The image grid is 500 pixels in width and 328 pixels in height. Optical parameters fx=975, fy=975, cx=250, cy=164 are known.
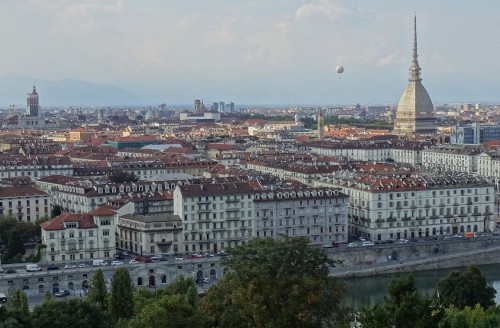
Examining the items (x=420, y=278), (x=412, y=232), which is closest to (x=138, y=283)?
(x=420, y=278)

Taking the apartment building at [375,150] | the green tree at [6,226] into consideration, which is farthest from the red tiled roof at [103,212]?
the apartment building at [375,150]

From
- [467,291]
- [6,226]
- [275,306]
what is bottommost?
[467,291]

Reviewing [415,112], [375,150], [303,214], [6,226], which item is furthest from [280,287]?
[415,112]

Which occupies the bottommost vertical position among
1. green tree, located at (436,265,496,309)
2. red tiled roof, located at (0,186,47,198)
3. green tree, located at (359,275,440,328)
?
green tree, located at (436,265,496,309)

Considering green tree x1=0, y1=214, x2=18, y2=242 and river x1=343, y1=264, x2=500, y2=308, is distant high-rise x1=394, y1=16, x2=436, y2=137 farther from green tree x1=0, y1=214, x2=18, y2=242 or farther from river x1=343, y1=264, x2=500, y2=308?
green tree x1=0, y1=214, x2=18, y2=242

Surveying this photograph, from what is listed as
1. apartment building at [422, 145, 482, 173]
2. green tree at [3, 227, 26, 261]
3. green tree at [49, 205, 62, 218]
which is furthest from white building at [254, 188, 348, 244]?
apartment building at [422, 145, 482, 173]

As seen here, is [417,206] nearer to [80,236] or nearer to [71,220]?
[80,236]
